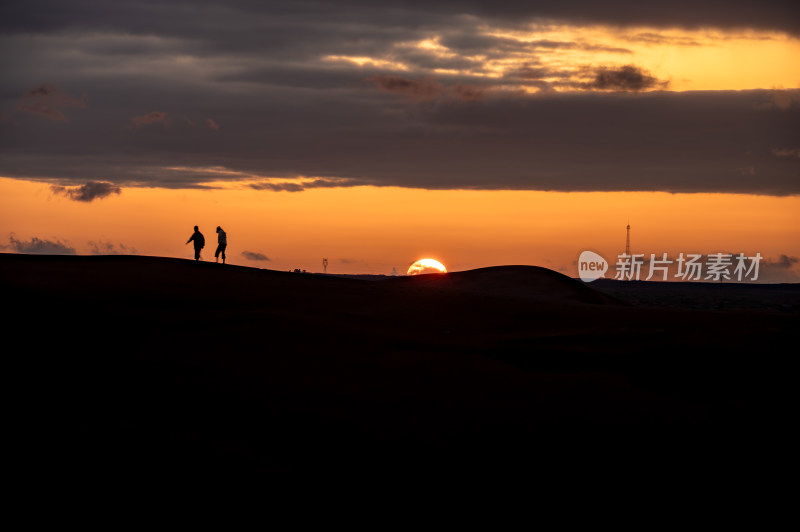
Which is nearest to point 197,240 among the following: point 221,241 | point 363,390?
point 221,241

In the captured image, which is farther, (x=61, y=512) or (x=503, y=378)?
(x=503, y=378)

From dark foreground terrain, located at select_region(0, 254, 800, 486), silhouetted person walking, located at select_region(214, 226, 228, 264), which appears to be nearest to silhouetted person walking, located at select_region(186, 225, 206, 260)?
silhouetted person walking, located at select_region(214, 226, 228, 264)

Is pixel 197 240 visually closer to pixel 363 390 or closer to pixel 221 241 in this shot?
pixel 221 241

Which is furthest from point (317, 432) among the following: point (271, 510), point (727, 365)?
point (727, 365)

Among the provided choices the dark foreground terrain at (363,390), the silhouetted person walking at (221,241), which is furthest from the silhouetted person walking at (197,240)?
the dark foreground terrain at (363,390)

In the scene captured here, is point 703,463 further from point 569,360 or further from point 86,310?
point 86,310

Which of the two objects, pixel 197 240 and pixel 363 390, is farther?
pixel 197 240

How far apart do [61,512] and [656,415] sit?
26.8ft

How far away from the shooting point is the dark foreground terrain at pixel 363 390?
9609mm

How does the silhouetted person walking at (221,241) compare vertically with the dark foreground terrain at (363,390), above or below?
above

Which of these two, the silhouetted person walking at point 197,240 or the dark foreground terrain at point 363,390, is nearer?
the dark foreground terrain at point 363,390

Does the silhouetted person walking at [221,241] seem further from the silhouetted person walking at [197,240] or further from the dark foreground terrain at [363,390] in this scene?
the dark foreground terrain at [363,390]

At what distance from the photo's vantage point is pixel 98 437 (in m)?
9.96

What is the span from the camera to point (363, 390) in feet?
41.9
